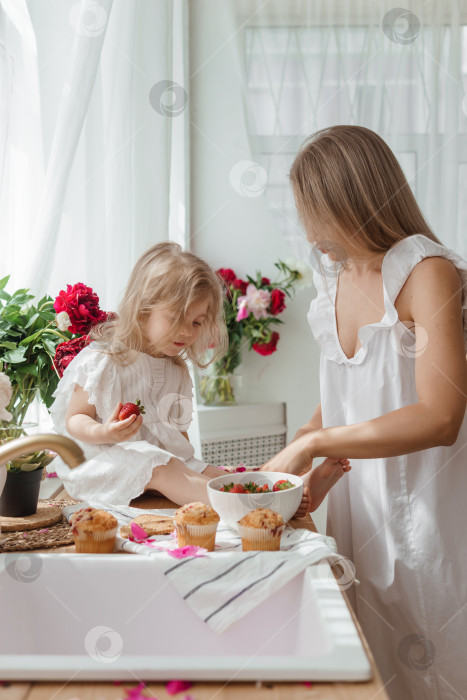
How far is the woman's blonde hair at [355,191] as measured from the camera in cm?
112

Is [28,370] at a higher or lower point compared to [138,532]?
higher

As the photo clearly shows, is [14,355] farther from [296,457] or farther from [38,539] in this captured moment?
[296,457]

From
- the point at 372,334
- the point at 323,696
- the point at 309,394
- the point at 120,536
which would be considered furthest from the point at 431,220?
the point at 323,696

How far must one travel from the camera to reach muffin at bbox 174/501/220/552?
0.90 metres

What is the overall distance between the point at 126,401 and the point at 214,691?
33.3 inches

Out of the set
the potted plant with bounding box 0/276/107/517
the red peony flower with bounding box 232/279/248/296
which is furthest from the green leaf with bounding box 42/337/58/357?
the red peony flower with bounding box 232/279/248/296

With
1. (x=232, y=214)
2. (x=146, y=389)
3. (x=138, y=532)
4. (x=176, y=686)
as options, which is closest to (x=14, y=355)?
(x=146, y=389)

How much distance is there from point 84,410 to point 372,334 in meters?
0.58

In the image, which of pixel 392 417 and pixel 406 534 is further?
pixel 406 534

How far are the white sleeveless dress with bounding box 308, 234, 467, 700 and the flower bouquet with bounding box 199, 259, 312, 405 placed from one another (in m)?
1.69

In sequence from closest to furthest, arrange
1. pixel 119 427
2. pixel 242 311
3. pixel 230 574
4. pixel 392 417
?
pixel 230 574 → pixel 392 417 → pixel 119 427 → pixel 242 311

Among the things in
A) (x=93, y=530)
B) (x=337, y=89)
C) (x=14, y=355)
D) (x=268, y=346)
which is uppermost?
(x=337, y=89)

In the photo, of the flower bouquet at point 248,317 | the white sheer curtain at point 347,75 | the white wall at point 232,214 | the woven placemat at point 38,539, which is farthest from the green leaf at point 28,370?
the white sheer curtain at point 347,75

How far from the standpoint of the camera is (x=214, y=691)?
58 centimetres
